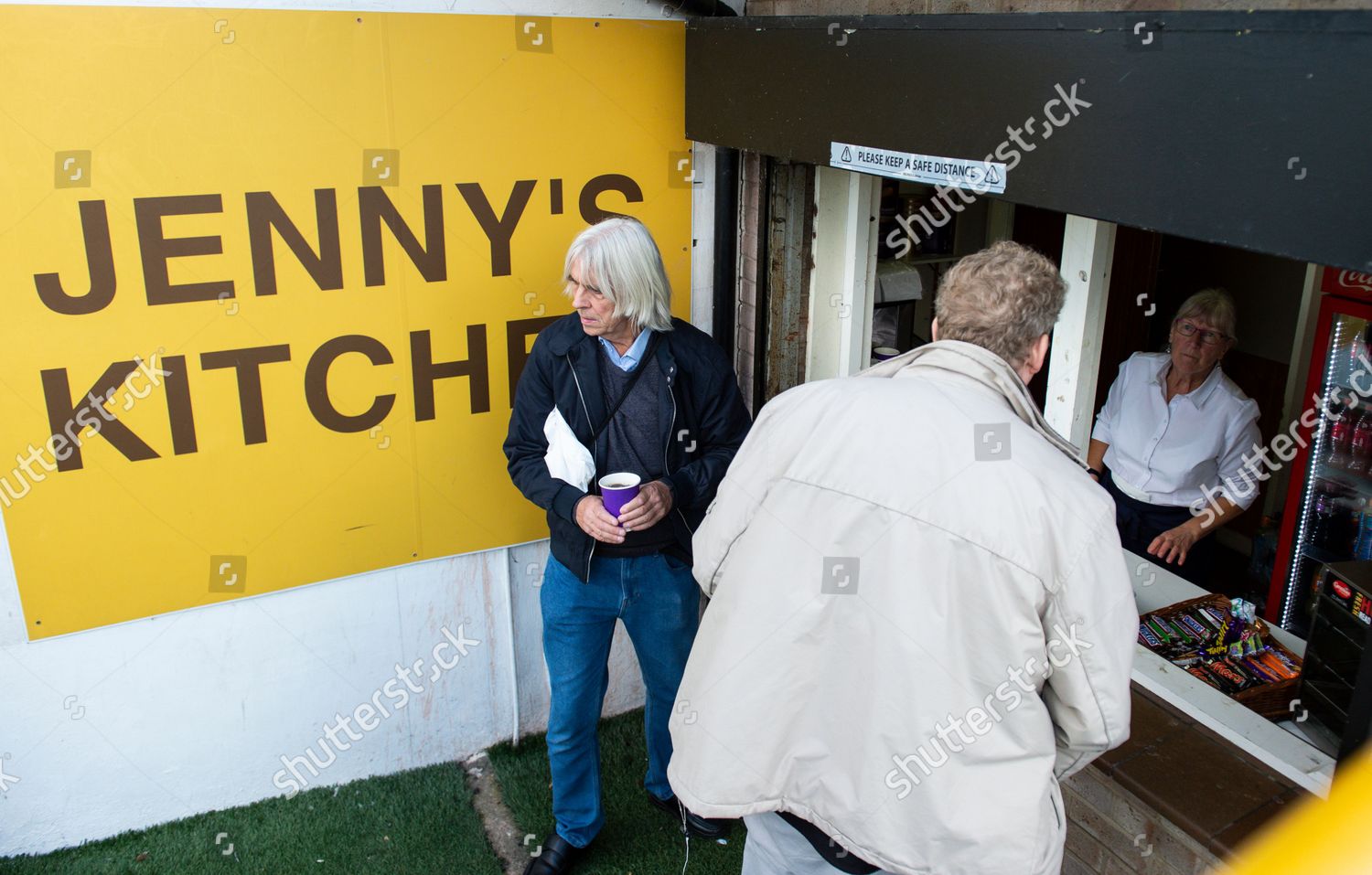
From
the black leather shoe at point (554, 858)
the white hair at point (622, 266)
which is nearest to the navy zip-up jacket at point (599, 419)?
the white hair at point (622, 266)

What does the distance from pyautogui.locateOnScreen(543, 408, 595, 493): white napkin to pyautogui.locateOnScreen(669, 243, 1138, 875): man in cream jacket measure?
965 millimetres

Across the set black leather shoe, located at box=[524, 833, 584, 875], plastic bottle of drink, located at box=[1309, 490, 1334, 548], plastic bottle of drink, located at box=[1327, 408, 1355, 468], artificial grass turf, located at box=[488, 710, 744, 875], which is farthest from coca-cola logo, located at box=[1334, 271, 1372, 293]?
black leather shoe, located at box=[524, 833, 584, 875]

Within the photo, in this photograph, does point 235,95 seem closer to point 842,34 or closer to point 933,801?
point 842,34

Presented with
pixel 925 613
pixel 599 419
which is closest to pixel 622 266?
pixel 599 419

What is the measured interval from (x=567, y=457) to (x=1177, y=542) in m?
2.27

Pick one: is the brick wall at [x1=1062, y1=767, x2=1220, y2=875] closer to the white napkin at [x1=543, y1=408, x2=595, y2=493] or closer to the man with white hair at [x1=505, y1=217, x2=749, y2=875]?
the man with white hair at [x1=505, y1=217, x2=749, y2=875]

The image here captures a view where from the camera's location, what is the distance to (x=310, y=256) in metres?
3.13

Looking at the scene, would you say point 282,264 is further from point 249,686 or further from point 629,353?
point 249,686

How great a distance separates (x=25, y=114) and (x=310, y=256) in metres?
0.77

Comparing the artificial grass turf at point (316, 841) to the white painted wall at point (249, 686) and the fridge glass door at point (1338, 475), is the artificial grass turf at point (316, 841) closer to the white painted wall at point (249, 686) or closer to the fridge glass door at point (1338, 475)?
the white painted wall at point (249, 686)

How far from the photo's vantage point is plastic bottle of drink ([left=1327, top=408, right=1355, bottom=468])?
382 centimetres

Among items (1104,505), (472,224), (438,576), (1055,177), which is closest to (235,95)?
(472,224)

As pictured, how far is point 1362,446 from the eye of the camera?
Result: 3820 mm

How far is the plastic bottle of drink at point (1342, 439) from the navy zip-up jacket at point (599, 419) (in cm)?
225
